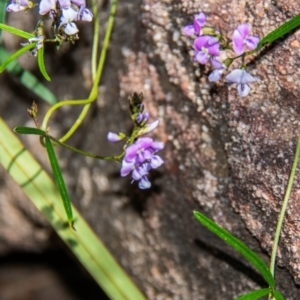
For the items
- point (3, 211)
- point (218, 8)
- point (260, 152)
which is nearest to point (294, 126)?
point (260, 152)

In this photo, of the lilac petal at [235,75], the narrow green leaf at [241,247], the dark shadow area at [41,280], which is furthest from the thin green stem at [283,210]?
the dark shadow area at [41,280]

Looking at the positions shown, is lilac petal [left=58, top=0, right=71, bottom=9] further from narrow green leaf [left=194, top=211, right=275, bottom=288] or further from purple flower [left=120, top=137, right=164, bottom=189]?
narrow green leaf [left=194, top=211, right=275, bottom=288]

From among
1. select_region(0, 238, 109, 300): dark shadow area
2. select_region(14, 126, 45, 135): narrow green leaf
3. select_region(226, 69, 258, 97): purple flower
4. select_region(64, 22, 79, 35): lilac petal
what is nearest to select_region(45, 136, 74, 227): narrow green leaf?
select_region(14, 126, 45, 135): narrow green leaf

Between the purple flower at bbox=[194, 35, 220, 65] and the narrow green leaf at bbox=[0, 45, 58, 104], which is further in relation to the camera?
the narrow green leaf at bbox=[0, 45, 58, 104]

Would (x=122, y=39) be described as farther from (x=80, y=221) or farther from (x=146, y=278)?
(x=146, y=278)

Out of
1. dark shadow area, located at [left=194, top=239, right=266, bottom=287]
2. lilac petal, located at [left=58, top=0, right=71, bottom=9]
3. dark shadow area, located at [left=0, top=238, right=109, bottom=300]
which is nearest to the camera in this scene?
lilac petal, located at [left=58, top=0, right=71, bottom=9]

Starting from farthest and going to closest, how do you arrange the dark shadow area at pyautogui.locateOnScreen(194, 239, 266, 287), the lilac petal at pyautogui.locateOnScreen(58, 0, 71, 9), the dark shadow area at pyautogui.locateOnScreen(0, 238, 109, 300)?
the dark shadow area at pyautogui.locateOnScreen(0, 238, 109, 300)
the dark shadow area at pyautogui.locateOnScreen(194, 239, 266, 287)
the lilac petal at pyautogui.locateOnScreen(58, 0, 71, 9)

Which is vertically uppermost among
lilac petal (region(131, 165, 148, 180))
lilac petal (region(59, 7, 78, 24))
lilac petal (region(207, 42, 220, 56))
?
lilac petal (region(59, 7, 78, 24))
